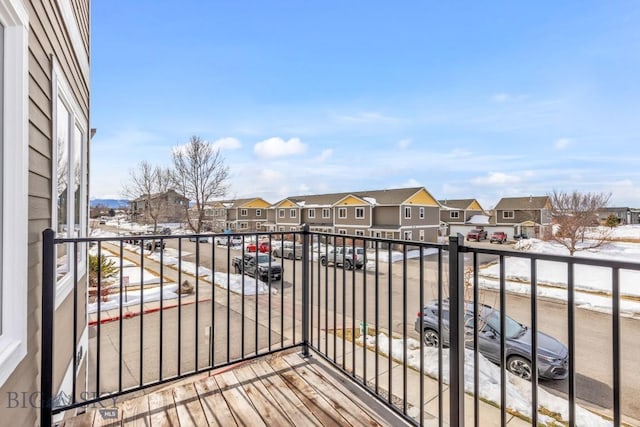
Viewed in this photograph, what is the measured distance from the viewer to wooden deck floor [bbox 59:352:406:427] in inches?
61.9

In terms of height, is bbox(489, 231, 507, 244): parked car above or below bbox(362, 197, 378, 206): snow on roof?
below

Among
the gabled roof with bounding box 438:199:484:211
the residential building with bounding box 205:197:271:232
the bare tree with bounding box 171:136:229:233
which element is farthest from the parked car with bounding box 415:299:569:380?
the gabled roof with bounding box 438:199:484:211

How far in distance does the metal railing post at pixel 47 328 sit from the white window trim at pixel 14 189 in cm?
10

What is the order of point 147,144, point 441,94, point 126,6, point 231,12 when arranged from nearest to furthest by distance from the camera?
point 126,6 → point 231,12 → point 441,94 → point 147,144

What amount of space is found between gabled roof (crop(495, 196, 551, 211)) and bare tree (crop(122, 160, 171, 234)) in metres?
27.8

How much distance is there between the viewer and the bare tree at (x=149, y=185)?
56.5 ft

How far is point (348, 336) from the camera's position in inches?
268

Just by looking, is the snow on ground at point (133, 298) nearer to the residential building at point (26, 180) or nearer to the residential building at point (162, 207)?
the residential building at point (162, 207)

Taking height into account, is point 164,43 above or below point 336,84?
below

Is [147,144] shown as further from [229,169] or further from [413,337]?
[413,337]

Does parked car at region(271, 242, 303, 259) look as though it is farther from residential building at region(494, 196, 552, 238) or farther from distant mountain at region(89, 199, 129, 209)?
residential building at region(494, 196, 552, 238)

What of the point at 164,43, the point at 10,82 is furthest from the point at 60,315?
the point at 164,43

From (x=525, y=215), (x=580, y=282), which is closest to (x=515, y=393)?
(x=580, y=282)

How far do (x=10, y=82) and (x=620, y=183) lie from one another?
93.6 feet
